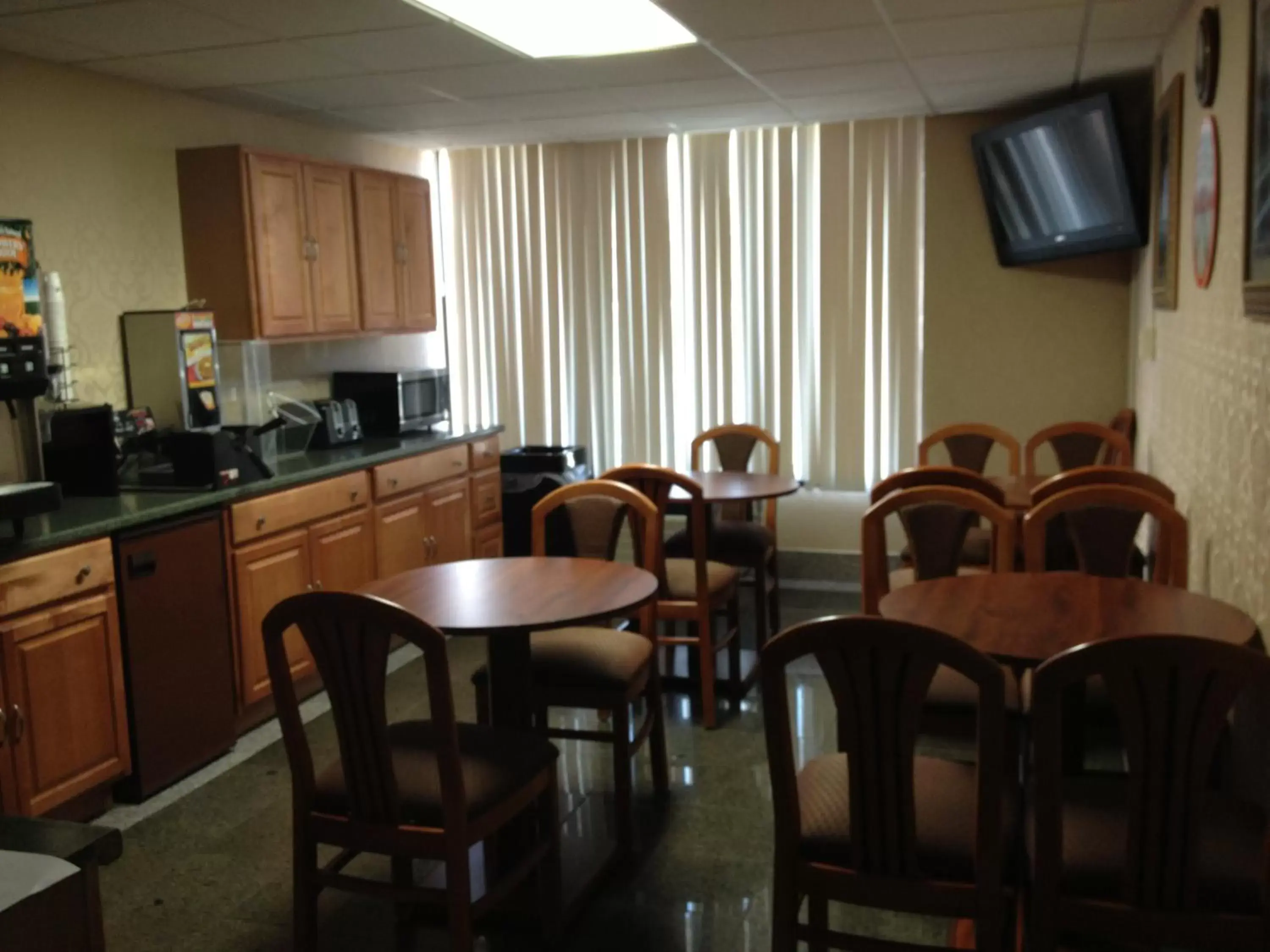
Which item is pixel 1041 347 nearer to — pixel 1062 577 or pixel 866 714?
pixel 1062 577

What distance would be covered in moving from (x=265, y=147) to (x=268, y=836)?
9.76ft

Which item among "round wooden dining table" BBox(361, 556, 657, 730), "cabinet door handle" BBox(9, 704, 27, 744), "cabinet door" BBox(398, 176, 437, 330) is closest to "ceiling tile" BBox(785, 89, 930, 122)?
"cabinet door" BBox(398, 176, 437, 330)

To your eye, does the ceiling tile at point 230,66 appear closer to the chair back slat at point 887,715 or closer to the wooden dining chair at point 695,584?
the wooden dining chair at point 695,584

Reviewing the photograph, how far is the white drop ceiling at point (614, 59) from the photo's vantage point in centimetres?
339

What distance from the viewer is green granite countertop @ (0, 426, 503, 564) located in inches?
122

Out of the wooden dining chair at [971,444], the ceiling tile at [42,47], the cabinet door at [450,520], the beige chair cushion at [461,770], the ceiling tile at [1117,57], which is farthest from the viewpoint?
the cabinet door at [450,520]

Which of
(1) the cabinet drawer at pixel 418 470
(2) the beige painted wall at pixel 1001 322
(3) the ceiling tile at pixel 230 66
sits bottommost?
(1) the cabinet drawer at pixel 418 470

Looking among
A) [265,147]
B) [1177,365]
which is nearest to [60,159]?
[265,147]

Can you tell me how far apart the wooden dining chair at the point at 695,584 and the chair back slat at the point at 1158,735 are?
186cm

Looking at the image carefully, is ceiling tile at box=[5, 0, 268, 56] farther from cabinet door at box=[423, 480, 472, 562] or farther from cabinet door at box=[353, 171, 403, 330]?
cabinet door at box=[423, 480, 472, 562]

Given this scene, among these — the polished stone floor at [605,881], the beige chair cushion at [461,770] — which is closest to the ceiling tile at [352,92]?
the polished stone floor at [605,881]

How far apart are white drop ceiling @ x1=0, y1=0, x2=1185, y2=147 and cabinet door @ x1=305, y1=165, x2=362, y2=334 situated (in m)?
0.32

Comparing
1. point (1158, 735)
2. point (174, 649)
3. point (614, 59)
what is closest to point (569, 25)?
point (614, 59)

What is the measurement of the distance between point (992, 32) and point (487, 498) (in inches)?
122
